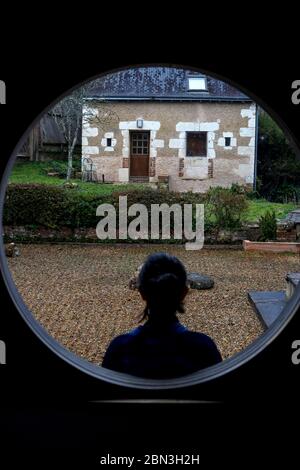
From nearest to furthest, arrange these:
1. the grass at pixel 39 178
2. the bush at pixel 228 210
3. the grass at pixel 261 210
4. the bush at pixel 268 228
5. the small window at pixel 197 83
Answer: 1. the bush at pixel 268 228
2. the bush at pixel 228 210
3. the grass at pixel 261 210
4. the grass at pixel 39 178
5. the small window at pixel 197 83

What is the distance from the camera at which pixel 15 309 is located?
77.0 inches

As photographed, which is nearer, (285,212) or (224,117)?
(285,212)

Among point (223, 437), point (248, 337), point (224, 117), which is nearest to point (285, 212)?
point (224, 117)

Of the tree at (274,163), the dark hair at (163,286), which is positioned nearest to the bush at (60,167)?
the tree at (274,163)

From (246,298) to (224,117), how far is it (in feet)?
35.6

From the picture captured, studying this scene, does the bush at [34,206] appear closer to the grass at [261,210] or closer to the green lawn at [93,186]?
the green lawn at [93,186]

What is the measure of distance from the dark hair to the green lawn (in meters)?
10.5

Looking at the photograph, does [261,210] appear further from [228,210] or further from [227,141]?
[227,141]

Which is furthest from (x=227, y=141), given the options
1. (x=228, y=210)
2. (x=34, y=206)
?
(x=34, y=206)

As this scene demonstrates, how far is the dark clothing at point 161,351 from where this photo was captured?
7.11 feet

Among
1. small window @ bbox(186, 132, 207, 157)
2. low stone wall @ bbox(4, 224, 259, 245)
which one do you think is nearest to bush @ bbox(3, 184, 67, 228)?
low stone wall @ bbox(4, 224, 259, 245)

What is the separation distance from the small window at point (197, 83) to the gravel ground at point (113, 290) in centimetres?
753

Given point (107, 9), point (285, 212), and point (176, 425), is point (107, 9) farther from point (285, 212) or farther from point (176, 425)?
point (285, 212)
